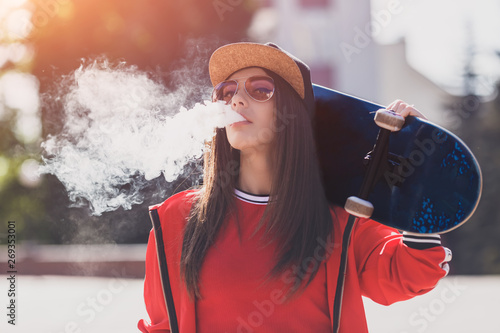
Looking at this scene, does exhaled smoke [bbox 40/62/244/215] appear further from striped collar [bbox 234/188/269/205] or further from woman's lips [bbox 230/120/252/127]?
striped collar [bbox 234/188/269/205]

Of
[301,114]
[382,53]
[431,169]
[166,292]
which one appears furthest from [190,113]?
[382,53]

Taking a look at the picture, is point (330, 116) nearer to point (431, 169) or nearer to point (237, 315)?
point (431, 169)

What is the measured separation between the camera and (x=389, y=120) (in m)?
1.99

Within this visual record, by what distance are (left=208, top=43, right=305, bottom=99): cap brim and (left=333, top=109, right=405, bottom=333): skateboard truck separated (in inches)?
17.2

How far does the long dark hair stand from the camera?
2098mm

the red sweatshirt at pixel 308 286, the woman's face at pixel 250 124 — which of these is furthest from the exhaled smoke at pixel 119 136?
the red sweatshirt at pixel 308 286

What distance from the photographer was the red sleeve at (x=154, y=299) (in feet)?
7.22

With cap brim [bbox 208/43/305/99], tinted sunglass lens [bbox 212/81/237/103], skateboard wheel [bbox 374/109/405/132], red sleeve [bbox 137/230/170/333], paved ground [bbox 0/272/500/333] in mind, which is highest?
cap brim [bbox 208/43/305/99]

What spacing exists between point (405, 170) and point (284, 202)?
49cm

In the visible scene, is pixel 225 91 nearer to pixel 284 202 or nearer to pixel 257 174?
pixel 257 174

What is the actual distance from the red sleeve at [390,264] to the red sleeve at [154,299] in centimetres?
80

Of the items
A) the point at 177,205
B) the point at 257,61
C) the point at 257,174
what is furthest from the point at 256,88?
the point at 177,205

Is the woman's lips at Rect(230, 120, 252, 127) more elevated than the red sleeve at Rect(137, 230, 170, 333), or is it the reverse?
the woman's lips at Rect(230, 120, 252, 127)

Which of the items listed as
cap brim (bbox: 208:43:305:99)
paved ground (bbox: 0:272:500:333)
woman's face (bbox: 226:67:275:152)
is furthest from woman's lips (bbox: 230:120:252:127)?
paved ground (bbox: 0:272:500:333)
